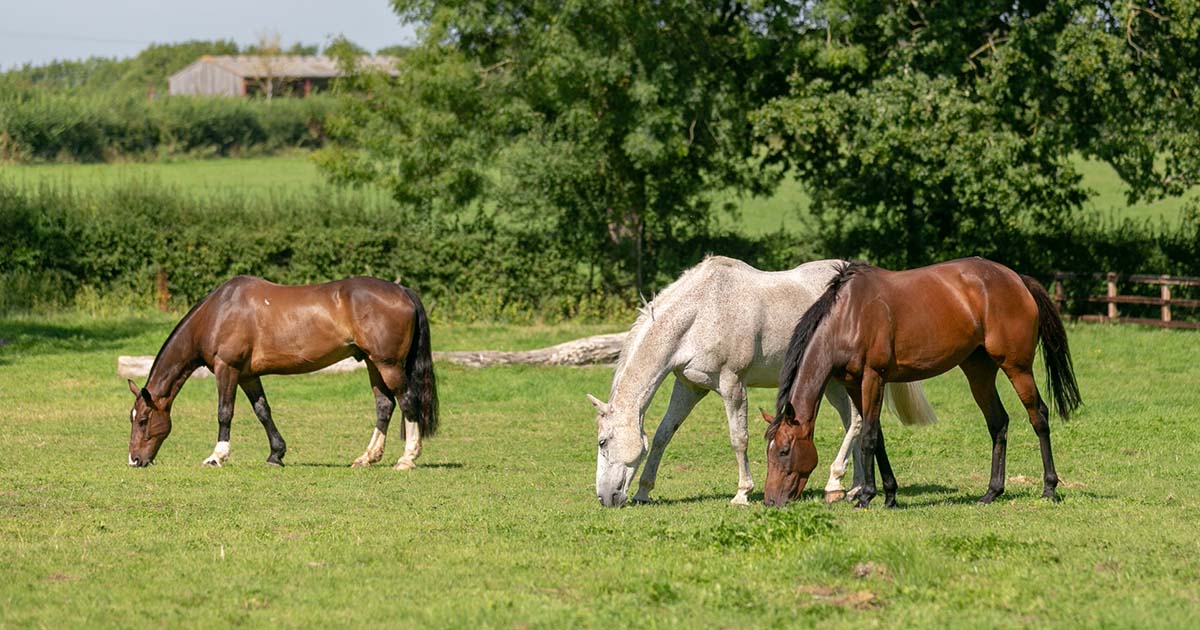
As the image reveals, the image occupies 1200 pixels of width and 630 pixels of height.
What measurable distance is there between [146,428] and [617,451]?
5.71 meters

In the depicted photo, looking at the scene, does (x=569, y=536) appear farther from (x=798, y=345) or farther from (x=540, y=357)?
(x=540, y=357)

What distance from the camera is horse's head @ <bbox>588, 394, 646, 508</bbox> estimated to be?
397 inches

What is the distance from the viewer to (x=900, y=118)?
2486 centimetres

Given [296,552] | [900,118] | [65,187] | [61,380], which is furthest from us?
[65,187]

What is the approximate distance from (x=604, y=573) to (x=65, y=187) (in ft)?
86.8

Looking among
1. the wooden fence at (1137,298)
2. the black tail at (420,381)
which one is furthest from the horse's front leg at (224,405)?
the wooden fence at (1137,298)

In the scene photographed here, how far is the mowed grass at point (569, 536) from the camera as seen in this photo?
21.8ft

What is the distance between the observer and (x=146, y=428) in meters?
13.5

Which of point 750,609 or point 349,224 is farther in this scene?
point 349,224

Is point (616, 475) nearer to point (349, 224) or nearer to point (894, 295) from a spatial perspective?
point (894, 295)

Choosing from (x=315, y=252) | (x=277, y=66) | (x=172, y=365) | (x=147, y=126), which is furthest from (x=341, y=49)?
(x=277, y=66)

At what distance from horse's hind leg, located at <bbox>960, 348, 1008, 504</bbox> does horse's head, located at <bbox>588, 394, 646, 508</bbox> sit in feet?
8.19

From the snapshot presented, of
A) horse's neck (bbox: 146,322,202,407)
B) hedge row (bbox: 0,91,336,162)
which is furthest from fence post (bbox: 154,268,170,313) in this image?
hedge row (bbox: 0,91,336,162)

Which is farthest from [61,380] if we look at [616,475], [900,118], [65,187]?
[900,118]
